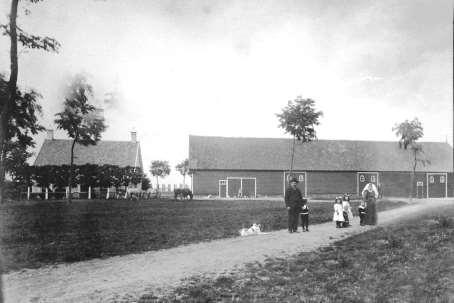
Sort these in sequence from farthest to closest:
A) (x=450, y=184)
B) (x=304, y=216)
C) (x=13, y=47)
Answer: (x=450, y=184) < (x=304, y=216) < (x=13, y=47)

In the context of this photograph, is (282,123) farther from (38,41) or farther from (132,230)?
(38,41)

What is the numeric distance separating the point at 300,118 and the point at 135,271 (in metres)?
19.7

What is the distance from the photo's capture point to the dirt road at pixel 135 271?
6367 mm

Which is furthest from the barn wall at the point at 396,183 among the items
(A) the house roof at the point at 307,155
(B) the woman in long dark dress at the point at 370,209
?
(B) the woman in long dark dress at the point at 370,209

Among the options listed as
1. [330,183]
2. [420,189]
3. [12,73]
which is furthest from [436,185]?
[12,73]

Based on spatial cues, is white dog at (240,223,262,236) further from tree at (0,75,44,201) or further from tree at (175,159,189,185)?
tree at (175,159,189,185)

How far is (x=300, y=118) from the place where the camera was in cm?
2602

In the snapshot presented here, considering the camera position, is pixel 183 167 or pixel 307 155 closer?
pixel 307 155

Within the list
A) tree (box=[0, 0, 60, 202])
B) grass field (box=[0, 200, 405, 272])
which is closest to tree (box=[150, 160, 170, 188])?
grass field (box=[0, 200, 405, 272])

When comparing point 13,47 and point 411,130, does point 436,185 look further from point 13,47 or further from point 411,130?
point 13,47

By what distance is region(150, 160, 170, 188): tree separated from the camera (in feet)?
211

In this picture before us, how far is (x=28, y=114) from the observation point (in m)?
9.89

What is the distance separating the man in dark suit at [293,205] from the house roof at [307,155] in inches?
1135

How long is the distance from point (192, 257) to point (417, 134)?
27898 millimetres
